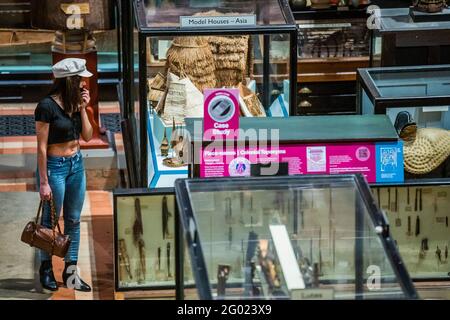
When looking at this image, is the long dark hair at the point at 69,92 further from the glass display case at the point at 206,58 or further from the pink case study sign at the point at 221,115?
the pink case study sign at the point at 221,115

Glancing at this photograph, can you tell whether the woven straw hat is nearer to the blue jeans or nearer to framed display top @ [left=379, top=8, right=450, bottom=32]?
the blue jeans

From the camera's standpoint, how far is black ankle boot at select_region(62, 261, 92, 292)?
783 cm

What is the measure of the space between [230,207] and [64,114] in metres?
2.78

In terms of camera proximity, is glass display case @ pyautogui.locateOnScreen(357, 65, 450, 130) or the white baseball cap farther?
the white baseball cap

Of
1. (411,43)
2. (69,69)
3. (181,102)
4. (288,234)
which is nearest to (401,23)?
(411,43)

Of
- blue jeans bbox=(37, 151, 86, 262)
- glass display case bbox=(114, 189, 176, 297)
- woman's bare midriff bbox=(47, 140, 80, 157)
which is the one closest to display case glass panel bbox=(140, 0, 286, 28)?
woman's bare midriff bbox=(47, 140, 80, 157)

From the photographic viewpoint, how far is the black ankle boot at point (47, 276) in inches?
307

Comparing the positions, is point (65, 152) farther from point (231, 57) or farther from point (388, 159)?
point (388, 159)

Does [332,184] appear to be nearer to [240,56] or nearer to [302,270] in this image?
[302,270]

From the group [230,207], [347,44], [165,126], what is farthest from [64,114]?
[347,44]

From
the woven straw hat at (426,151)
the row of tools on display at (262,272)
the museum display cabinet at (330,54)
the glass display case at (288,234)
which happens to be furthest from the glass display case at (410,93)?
the museum display cabinet at (330,54)

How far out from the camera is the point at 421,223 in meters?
6.76

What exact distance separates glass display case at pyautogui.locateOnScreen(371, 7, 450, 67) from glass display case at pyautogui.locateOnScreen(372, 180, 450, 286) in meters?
3.10

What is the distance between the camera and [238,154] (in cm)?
628
